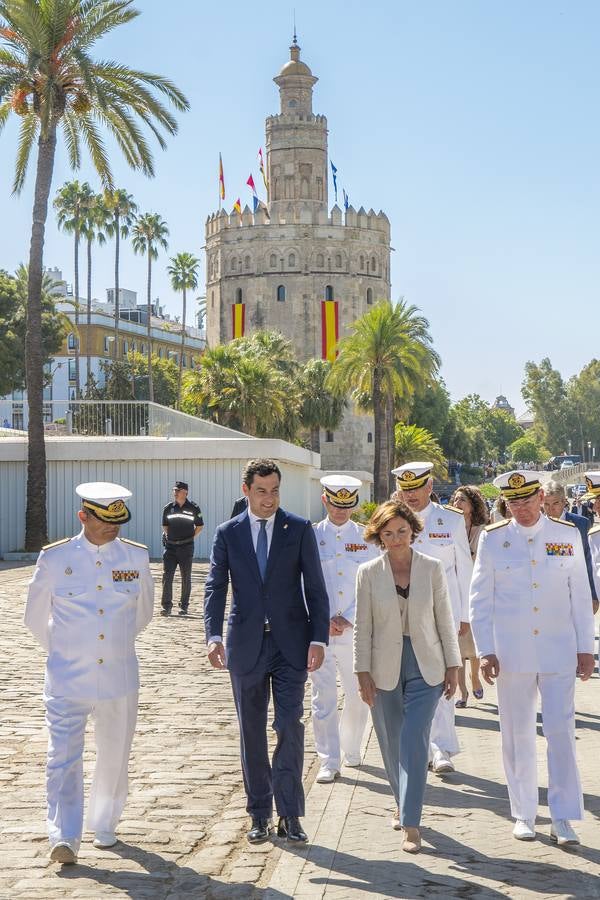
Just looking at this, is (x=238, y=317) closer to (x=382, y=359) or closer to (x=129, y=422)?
(x=382, y=359)

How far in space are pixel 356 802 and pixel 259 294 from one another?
9346cm

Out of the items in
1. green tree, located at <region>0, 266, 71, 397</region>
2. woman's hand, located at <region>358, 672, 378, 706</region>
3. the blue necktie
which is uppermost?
green tree, located at <region>0, 266, 71, 397</region>

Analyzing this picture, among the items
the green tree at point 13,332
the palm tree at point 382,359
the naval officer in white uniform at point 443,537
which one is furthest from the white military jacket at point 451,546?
the green tree at point 13,332

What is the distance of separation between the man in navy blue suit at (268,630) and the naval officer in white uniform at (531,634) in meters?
0.91

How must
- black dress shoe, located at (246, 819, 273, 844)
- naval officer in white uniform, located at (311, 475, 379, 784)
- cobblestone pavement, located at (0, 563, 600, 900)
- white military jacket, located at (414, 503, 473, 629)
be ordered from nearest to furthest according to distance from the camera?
cobblestone pavement, located at (0, 563, 600, 900), black dress shoe, located at (246, 819, 273, 844), naval officer in white uniform, located at (311, 475, 379, 784), white military jacket, located at (414, 503, 473, 629)

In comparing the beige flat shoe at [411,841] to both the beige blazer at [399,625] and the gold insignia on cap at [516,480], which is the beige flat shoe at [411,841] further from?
the gold insignia on cap at [516,480]

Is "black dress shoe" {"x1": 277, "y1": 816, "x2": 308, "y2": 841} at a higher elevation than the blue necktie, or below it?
below

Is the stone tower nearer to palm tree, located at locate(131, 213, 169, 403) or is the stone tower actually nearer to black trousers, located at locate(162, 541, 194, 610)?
palm tree, located at locate(131, 213, 169, 403)

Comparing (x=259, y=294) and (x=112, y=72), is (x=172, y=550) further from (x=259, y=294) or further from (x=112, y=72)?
(x=259, y=294)

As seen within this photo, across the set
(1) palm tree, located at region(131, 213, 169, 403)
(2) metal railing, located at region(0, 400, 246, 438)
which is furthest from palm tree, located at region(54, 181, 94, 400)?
(2) metal railing, located at region(0, 400, 246, 438)

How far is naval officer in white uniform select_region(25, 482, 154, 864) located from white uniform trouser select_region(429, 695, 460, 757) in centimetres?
255

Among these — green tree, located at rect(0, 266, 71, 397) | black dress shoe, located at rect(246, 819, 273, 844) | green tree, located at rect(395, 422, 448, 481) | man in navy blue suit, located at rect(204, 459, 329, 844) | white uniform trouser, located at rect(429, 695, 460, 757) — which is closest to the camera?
black dress shoe, located at rect(246, 819, 273, 844)

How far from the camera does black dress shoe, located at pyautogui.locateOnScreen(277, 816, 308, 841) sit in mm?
6688

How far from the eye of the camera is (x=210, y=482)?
107ft
